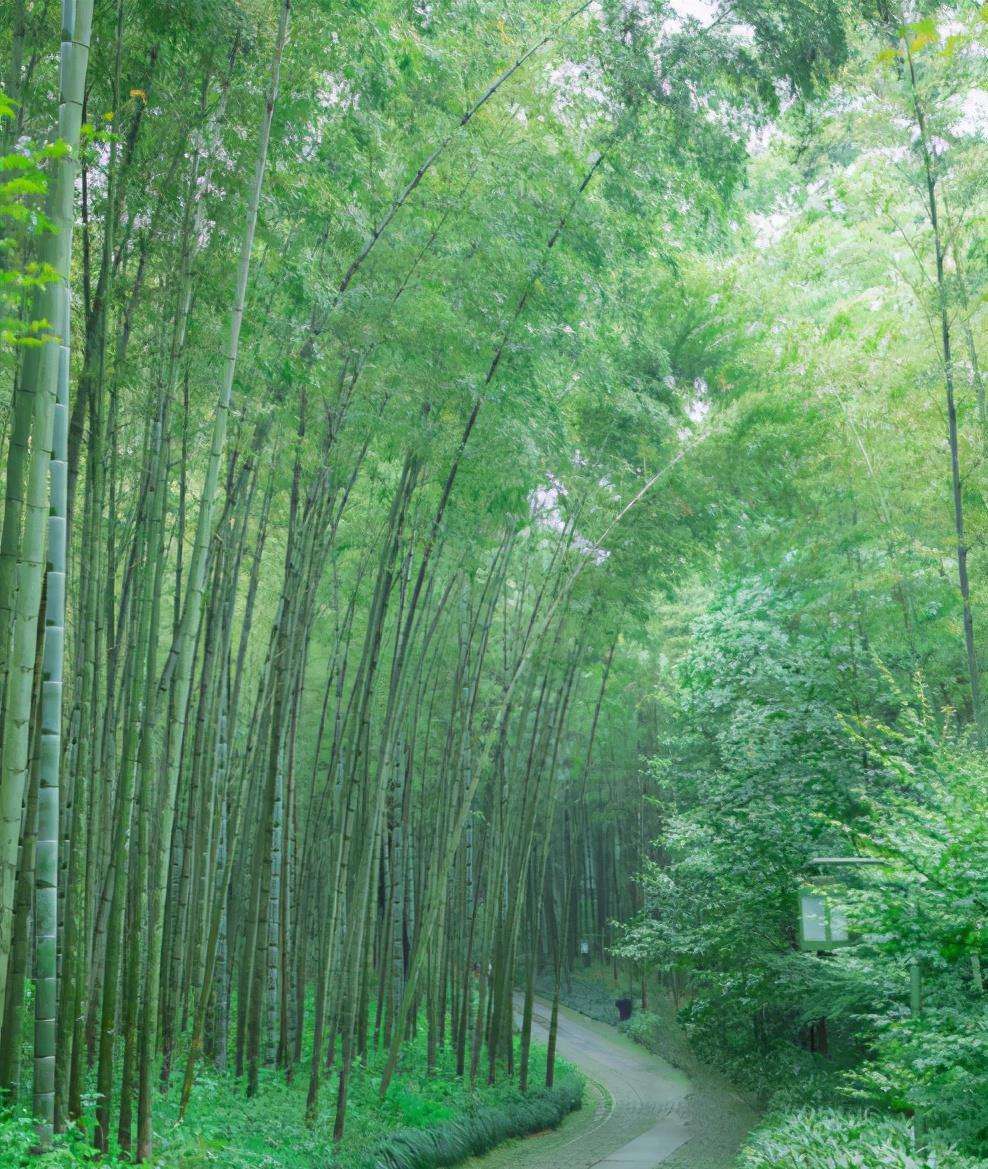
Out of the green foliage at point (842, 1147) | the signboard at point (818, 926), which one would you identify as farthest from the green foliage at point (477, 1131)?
the signboard at point (818, 926)

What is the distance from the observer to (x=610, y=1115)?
9016mm

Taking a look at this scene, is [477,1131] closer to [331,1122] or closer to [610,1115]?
[331,1122]

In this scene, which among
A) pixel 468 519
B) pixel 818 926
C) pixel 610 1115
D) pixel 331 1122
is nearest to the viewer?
pixel 818 926

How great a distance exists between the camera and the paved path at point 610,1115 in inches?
276

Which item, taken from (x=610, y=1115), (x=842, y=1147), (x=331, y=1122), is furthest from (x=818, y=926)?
(x=610, y=1115)

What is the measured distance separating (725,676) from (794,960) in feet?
8.68

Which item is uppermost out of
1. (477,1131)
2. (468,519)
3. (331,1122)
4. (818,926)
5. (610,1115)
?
(468,519)

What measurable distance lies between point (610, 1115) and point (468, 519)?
566 centimetres

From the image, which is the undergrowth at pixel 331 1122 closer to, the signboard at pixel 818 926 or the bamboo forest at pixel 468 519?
the bamboo forest at pixel 468 519

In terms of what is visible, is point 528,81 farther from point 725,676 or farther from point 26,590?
point 725,676

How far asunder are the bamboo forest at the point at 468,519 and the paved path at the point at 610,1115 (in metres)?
0.09

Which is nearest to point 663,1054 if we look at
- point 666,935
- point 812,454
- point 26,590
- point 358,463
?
point 666,935

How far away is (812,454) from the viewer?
8.27m

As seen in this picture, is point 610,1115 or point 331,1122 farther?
point 610,1115
